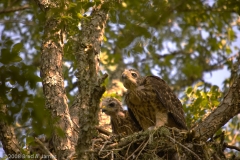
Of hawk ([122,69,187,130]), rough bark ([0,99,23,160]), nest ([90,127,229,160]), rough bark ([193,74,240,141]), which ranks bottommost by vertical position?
rough bark ([0,99,23,160])

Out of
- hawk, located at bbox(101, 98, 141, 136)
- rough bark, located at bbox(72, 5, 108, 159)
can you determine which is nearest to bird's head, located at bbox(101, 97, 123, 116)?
hawk, located at bbox(101, 98, 141, 136)

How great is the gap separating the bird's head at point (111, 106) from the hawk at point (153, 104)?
2.41ft

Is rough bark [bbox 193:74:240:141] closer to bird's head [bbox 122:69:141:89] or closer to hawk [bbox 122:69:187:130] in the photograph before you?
hawk [bbox 122:69:187:130]

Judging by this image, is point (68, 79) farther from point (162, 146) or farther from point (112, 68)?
point (162, 146)

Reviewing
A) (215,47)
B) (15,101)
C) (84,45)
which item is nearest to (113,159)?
(84,45)

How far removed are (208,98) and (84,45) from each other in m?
2.71

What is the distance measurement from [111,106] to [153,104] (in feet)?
4.23

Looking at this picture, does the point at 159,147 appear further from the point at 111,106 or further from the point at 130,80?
the point at 111,106

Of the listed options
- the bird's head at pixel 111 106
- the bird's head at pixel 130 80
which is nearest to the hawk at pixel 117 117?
the bird's head at pixel 111 106

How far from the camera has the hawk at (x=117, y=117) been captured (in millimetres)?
7863

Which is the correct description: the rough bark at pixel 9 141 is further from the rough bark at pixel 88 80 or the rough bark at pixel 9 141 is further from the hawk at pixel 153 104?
the hawk at pixel 153 104

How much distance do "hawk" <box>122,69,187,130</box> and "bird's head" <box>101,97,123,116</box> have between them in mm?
734

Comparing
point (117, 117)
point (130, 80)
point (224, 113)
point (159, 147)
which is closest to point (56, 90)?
point (159, 147)

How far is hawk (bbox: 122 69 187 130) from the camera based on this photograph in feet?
23.2
